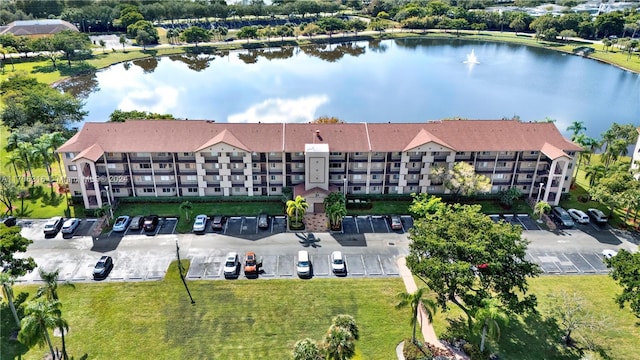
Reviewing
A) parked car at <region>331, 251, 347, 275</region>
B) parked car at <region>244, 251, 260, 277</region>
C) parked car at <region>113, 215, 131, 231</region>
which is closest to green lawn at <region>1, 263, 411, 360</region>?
parked car at <region>244, 251, 260, 277</region>

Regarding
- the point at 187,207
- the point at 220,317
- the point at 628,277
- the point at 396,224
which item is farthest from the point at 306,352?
the point at 187,207

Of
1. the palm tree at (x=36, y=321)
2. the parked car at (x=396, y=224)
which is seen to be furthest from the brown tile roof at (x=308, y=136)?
the palm tree at (x=36, y=321)

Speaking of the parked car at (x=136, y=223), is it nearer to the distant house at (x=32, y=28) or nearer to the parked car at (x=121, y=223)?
the parked car at (x=121, y=223)

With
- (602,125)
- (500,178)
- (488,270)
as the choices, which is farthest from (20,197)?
(602,125)

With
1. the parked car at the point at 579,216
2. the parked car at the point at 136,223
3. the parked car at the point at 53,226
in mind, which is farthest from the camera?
the parked car at the point at 579,216

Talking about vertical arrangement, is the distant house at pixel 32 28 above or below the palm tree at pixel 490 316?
above

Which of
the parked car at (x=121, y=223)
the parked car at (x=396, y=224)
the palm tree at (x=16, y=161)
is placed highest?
the palm tree at (x=16, y=161)
